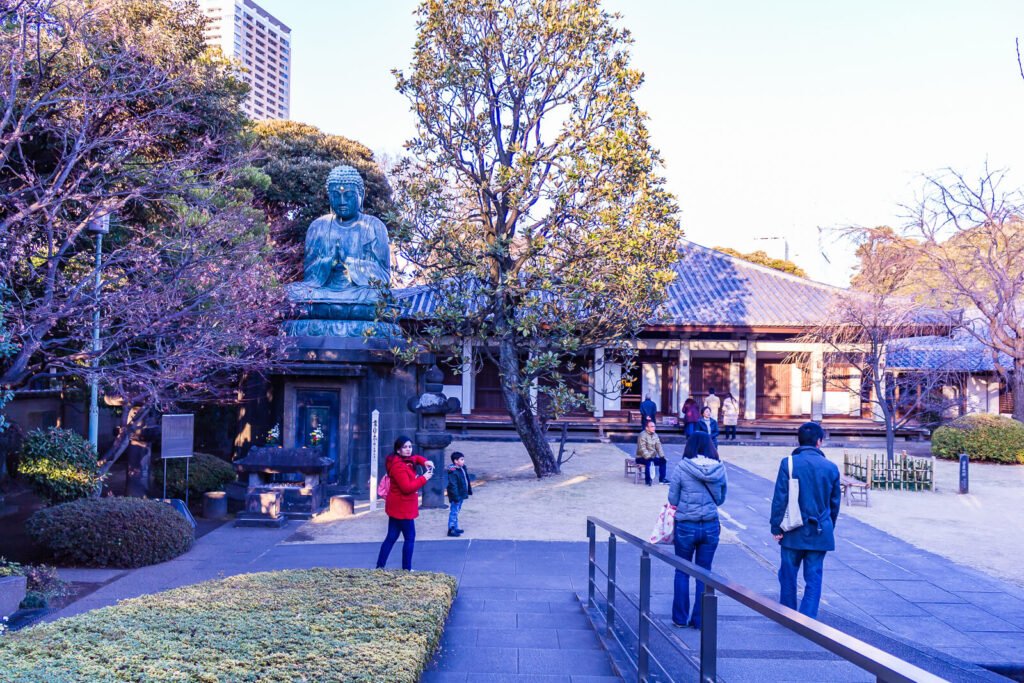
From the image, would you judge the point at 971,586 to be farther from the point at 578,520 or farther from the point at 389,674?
the point at 389,674

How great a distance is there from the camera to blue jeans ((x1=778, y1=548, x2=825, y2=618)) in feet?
19.2

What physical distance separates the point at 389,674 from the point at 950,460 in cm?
2012

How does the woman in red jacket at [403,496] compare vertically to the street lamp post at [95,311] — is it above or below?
below

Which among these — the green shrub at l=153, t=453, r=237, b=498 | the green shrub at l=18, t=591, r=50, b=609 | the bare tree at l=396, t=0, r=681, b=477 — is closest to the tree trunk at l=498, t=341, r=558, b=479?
the bare tree at l=396, t=0, r=681, b=477

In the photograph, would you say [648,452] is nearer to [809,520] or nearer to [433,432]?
[433,432]

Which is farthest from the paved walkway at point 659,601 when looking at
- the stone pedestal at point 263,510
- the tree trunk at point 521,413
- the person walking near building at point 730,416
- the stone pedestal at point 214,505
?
the person walking near building at point 730,416

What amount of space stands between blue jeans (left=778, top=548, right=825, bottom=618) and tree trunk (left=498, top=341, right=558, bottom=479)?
8.94 metres

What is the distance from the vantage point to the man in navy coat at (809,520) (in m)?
5.80

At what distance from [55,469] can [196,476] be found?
2.88 m

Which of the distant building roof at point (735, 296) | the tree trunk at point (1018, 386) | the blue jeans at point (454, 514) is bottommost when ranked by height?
the blue jeans at point (454, 514)

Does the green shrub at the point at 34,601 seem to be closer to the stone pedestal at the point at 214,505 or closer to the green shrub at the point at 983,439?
the stone pedestal at the point at 214,505

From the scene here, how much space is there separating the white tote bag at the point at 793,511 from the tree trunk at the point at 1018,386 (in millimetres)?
17515

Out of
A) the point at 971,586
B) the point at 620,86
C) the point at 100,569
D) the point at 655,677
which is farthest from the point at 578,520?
the point at 620,86

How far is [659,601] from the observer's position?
6754mm
